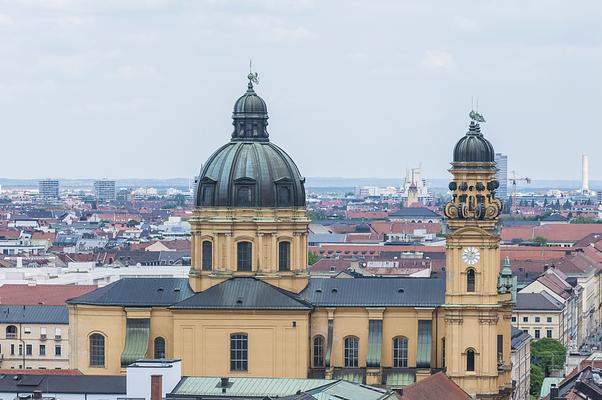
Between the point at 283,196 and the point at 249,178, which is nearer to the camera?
the point at 249,178

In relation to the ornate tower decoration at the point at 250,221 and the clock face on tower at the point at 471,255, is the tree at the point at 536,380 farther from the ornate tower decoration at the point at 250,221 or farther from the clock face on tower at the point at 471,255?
the ornate tower decoration at the point at 250,221

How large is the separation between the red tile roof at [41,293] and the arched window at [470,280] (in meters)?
43.4

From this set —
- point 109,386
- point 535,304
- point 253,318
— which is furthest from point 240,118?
point 535,304

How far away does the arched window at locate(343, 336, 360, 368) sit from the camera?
108 meters

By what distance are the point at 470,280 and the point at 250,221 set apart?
36.2 ft

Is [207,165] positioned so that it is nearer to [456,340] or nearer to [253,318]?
[253,318]

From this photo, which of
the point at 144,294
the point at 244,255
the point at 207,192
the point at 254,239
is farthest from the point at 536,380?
the point at 144,294

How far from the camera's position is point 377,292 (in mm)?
108812

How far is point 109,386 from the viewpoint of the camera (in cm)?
9775

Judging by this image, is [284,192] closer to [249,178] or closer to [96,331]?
[249,178]

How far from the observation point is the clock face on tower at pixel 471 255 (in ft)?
348

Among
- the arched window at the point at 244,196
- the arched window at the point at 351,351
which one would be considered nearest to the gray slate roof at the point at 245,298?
the arched window at the point at 351,351

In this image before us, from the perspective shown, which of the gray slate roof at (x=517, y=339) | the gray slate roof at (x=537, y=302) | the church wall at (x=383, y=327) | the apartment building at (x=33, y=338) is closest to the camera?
the church wall at (x=383, y=327)

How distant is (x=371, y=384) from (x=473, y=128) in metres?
13.5
